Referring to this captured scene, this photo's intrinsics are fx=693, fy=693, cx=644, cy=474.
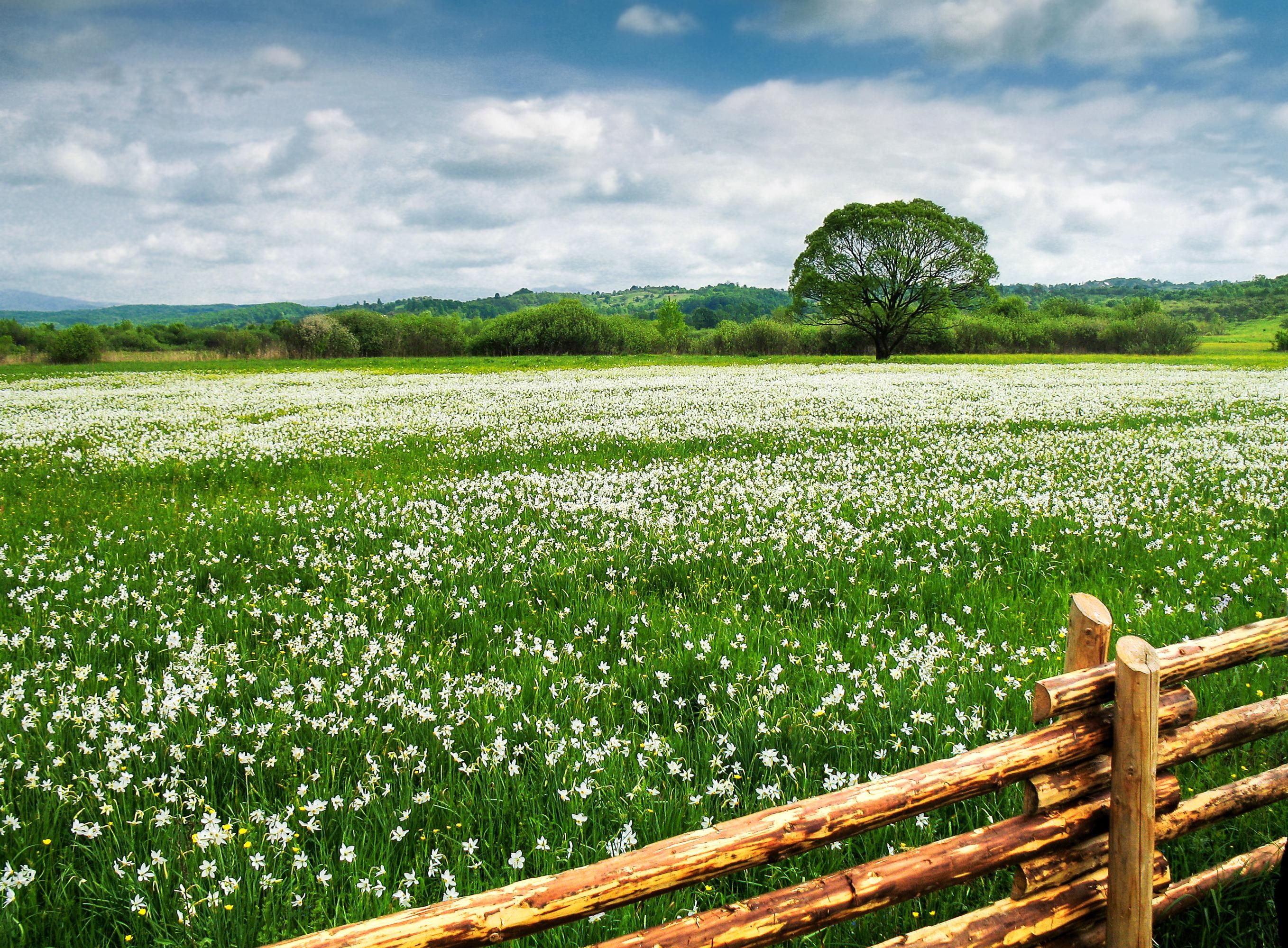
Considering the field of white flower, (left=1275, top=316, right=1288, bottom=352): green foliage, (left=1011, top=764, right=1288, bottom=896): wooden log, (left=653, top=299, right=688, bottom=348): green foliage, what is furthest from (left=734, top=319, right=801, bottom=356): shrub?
(left=1011, top=764, right=1288, bottom=896): wooden log

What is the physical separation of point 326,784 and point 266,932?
0.89 meters

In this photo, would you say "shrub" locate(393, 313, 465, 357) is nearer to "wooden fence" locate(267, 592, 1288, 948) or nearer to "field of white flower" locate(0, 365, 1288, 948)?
"field of white flower" locate(0, 365, 1288, 948)

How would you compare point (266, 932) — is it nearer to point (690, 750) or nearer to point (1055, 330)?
point (690, 750)

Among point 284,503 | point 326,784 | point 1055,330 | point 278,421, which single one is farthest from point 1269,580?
point 1055,330

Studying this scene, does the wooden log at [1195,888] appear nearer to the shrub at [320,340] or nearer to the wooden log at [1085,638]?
the wooden log at [1085,638]

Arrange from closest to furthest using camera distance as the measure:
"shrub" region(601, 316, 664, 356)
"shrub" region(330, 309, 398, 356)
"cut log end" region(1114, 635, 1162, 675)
Result: "cut log end" region(1114, 635, 1162, 675) < "shrub" region(330, 309, 398, 356) < "shrub" region(601, 316, 664, 356)

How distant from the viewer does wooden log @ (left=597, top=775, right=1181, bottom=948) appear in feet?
7.59

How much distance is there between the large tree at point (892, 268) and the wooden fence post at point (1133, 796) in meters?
67.9

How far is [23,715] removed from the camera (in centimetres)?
436

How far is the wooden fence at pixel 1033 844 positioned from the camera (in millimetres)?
2189

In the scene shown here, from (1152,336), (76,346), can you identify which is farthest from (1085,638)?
(1152,336)

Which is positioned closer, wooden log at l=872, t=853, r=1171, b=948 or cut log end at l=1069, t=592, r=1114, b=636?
wooden log at l=872, t=853, r=1171, b=948

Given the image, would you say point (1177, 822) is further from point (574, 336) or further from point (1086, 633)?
point (574, 336)

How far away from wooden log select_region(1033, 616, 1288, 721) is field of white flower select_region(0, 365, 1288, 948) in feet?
3.44
